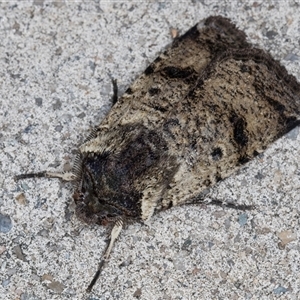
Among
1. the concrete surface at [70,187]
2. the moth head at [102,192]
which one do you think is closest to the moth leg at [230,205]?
the concrete surface at [70,187]

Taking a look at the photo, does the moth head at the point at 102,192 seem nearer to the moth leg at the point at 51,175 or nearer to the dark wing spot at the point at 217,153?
the moth leg at the point at 51,175

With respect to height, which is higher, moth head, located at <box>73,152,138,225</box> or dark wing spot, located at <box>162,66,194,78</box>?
dark wing spot, located at <box>162,66,194,78</box>

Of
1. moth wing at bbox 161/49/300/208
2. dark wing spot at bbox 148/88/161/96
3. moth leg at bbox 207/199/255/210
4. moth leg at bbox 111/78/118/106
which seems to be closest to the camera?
moth wing at bbox 161/49/300/208

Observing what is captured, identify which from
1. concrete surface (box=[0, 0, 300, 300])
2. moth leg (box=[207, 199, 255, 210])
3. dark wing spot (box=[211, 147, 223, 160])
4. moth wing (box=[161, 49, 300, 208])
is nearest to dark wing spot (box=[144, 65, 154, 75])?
concrete surface (box=[0, 0, 300, 300])

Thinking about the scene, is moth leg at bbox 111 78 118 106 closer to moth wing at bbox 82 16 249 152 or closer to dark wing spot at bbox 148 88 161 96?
moth wing at bbox 82 16 249 152

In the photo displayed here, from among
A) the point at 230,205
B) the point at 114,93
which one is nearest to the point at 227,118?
the point at 230,205
